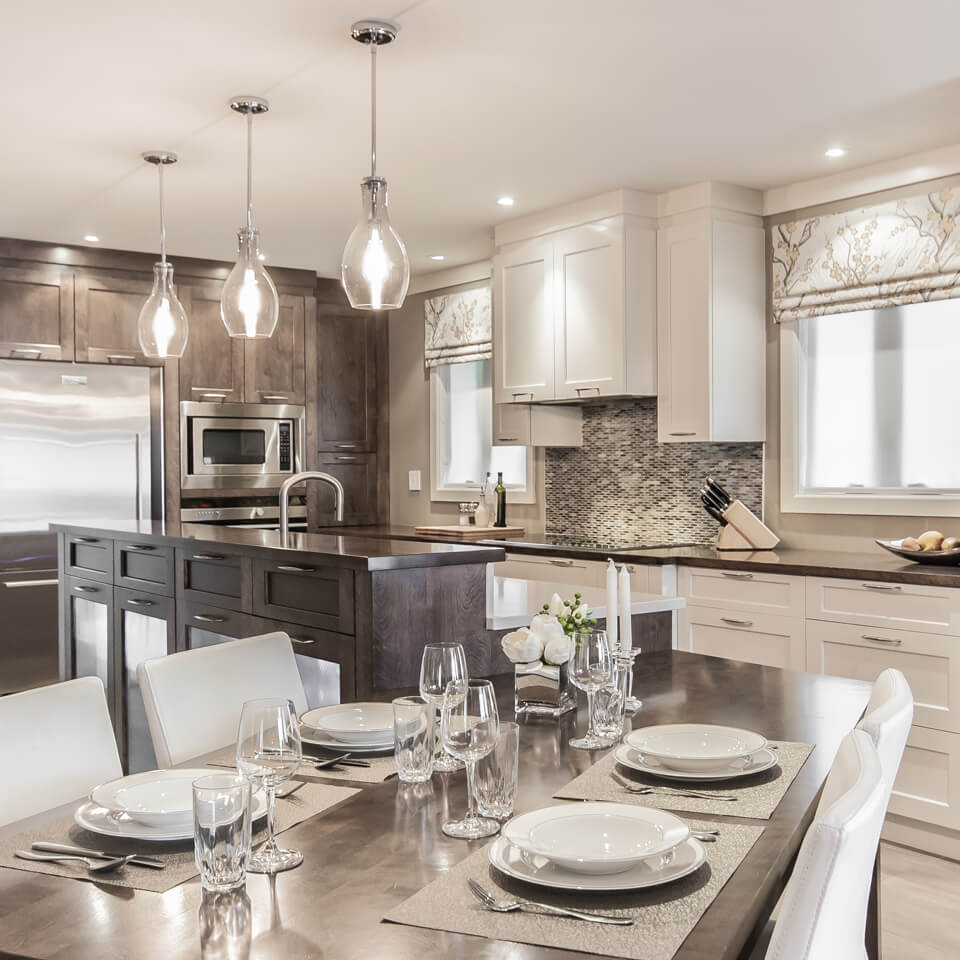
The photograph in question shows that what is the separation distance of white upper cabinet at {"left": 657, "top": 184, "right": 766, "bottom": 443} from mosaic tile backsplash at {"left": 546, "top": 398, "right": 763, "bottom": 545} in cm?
26

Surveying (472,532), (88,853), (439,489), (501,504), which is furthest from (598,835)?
(439,489)

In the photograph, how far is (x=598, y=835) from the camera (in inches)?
43.0

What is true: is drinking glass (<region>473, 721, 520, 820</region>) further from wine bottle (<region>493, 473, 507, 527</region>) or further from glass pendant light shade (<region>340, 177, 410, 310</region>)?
wine bottle (<region>493, 473, 507, 527</region>)

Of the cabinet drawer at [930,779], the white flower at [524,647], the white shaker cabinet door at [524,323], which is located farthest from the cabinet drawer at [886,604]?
the white flower at [524,647]

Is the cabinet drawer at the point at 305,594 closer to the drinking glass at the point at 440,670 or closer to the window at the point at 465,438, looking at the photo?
the drinking glass at the point at 440,670

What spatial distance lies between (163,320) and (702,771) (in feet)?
8.40

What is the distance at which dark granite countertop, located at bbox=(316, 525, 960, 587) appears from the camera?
320 centimetres

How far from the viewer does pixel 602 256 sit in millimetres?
4277

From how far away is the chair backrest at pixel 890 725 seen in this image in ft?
3.92

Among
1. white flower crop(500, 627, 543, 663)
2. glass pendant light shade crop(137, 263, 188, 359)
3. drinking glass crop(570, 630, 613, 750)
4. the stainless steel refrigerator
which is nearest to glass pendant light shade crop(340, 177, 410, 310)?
white flower crop(500, 627, 543, 663)

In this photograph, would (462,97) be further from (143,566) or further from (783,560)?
(783,560)

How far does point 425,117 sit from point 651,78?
2.54 feet

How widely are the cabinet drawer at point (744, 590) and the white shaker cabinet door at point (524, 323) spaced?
117 centimetres

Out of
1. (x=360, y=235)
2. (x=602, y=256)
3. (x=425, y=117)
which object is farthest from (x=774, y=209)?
(x=360, y=235)
